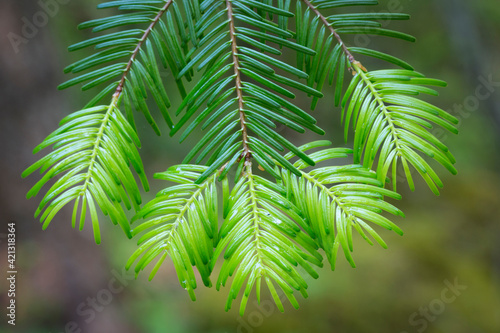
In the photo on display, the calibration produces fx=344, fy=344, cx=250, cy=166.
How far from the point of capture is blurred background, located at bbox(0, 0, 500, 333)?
5.53ft

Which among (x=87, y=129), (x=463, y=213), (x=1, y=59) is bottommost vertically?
(x=463, y=213)

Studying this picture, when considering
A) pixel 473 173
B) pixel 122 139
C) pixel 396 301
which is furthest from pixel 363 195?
pixel 473 173

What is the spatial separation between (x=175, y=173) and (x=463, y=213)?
2.86 m

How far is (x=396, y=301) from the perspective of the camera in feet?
7.14

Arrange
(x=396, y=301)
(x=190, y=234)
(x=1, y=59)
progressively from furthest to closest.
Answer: (x=396, y=301) → (x=1, y=59) → (x=190, y=234)

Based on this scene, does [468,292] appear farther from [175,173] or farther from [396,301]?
[175,173]
